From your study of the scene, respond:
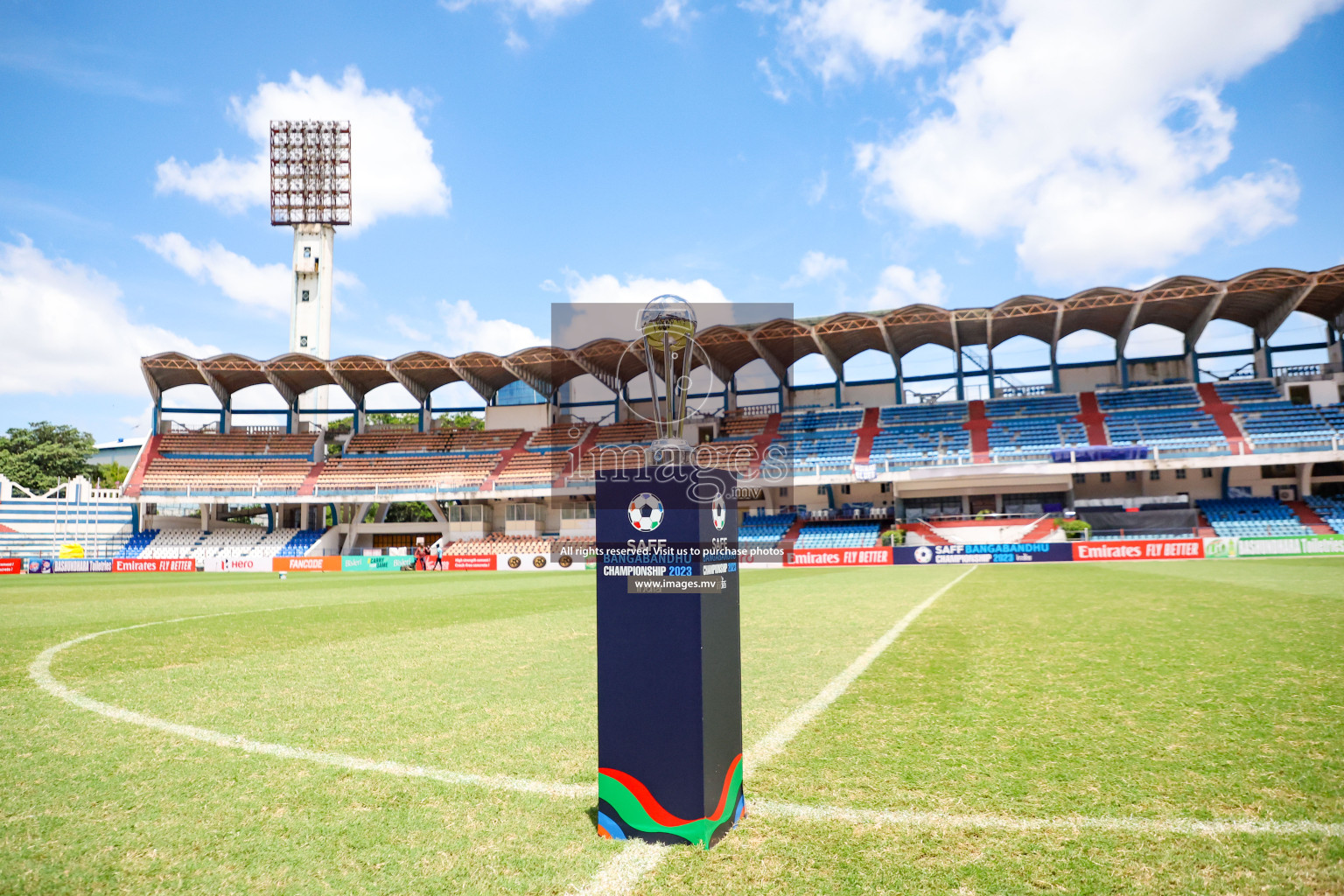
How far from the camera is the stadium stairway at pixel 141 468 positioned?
158 feet

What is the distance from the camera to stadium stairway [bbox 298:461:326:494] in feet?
163

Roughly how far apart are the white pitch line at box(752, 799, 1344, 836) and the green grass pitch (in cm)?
2

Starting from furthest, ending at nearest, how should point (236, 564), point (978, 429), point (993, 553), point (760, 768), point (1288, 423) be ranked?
point (978, 429)
point (236, 564)
point (1288, 423)
point (993, 553)
point (760, 768)

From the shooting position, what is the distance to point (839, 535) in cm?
4012

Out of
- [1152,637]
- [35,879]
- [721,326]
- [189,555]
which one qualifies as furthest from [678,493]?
[189,555]

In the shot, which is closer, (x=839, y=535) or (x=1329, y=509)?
(x=1329, y=509)

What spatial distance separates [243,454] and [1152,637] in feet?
185

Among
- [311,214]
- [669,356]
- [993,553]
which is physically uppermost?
[311,214]

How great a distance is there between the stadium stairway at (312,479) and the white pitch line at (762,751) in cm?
4802

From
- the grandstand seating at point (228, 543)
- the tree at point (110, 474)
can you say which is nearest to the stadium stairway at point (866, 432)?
the grandstand seating at point (228, 543)

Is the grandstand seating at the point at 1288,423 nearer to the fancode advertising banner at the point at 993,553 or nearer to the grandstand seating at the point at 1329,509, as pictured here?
the grandstand seating at the point at 1329,509

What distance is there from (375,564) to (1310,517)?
45.9m

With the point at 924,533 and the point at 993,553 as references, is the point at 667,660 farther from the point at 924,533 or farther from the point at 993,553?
the point at 924,533

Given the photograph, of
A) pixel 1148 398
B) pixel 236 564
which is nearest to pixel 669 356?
pixel 236 564
